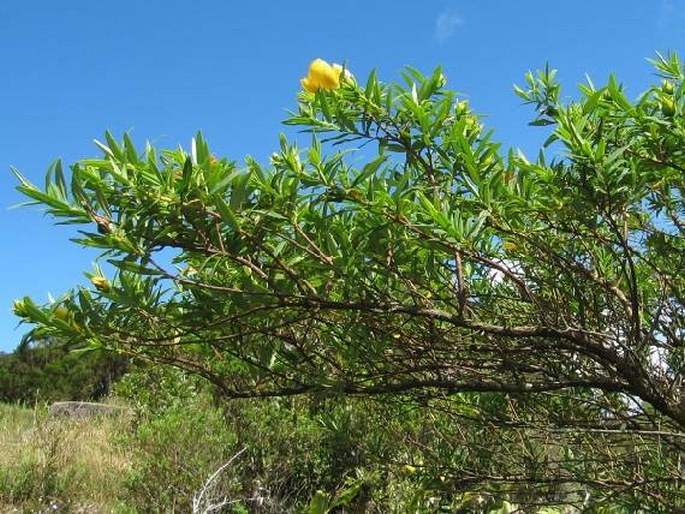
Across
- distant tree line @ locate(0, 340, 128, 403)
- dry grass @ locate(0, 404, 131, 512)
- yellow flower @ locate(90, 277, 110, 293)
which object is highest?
distant tree line @ locate(0, 340, 128, 403)

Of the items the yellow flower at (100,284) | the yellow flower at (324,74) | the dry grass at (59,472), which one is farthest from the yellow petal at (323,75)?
the dry grass at (59,472)

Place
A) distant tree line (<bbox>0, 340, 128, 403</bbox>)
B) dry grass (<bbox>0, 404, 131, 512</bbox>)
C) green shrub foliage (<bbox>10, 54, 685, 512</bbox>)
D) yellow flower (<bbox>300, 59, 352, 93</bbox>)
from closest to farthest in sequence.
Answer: green shrub foliage (<bbox>10, 54, 685, 512</bbox>) → yellow flower (<bbox>300, 59, 352, 93</bbox>) → dry grass (<bbox>0, 404, 131, 512</bbox>) → distant tree line (<bbox>0, 340, 128, 403</bbox>)

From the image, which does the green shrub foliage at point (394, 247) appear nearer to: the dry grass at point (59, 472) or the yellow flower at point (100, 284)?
the yellow flower at point (100, 284)

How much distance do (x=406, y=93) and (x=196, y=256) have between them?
424 millimetres

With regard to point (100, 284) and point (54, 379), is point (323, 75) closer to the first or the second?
point (100, 284)

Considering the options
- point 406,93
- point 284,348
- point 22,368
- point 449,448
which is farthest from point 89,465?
point 22,368

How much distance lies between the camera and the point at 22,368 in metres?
16.2

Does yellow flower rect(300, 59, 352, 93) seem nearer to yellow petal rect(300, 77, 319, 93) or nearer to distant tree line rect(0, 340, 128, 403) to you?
yellow petal rect(300, 77, 319, 93)

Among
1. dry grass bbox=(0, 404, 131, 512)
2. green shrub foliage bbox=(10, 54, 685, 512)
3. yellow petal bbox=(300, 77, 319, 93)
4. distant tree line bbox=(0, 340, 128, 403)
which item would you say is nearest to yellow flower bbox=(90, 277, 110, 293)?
green shrub foliage bbox=(10, 54, 685, 512)

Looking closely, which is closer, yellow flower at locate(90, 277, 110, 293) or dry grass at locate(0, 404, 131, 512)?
yellow flower at locate(90, 277, 110, 293)

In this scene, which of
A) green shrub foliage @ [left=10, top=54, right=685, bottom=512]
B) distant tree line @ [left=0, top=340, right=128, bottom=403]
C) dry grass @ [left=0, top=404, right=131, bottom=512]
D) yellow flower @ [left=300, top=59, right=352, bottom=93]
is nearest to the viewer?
green shrub foliage @ [left=10, top=54, right=685, bottom=512]

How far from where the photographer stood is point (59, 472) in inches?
261

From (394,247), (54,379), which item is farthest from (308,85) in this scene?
(54,379)

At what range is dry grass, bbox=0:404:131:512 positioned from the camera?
6.02m
